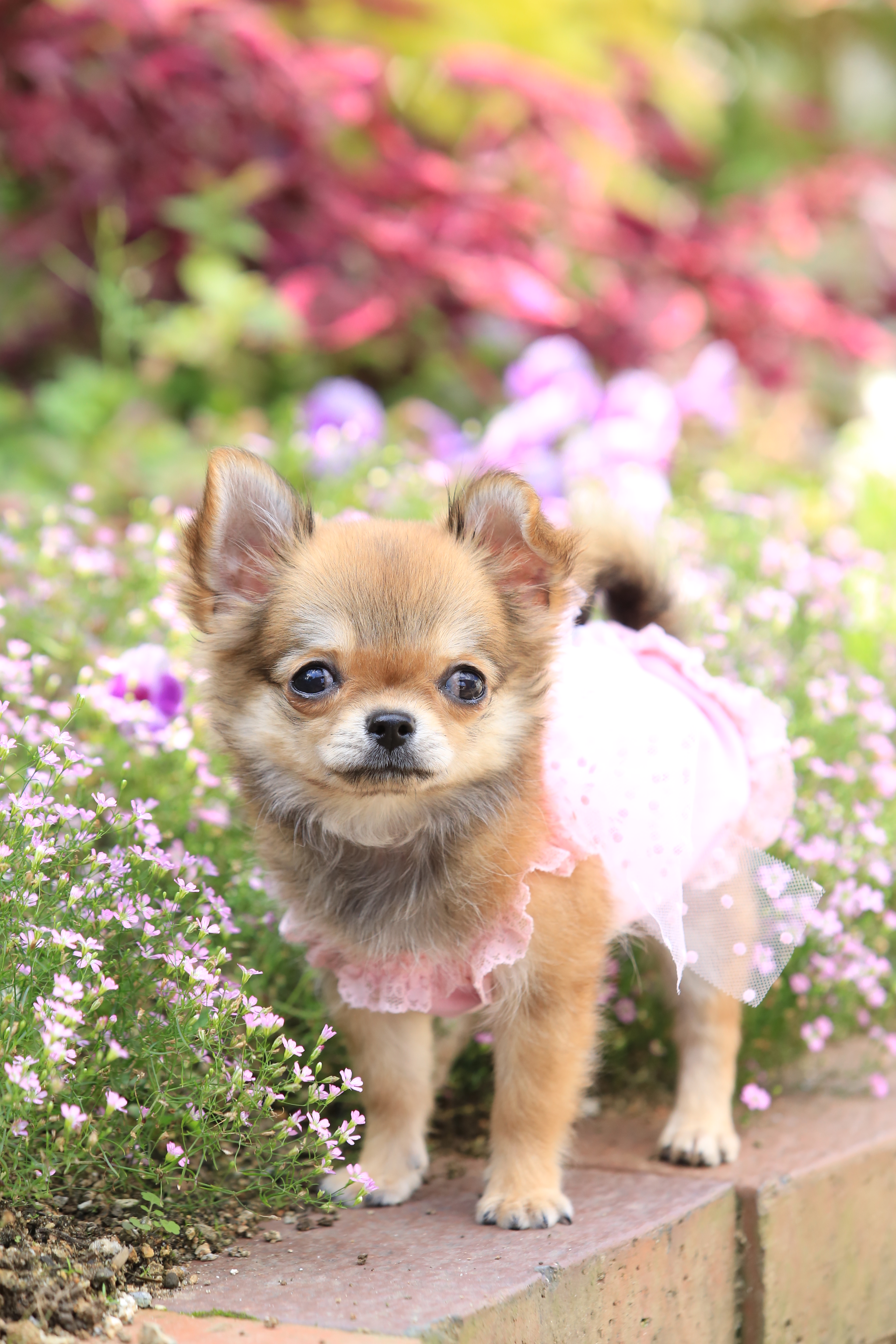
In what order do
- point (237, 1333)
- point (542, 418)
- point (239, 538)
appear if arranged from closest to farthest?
1. point (237, 1333)
2. point (239, 538)
3. point (542, 418)

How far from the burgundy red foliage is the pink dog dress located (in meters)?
2.84

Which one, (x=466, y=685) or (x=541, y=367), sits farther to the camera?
(x=541, y=367)

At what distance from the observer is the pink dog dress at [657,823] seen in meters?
2.52

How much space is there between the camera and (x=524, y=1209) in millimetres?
2428

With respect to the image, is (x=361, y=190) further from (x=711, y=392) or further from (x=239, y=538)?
(x=239, y=538)

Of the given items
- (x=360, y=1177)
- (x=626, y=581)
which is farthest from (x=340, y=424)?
(x=360, y=1177)

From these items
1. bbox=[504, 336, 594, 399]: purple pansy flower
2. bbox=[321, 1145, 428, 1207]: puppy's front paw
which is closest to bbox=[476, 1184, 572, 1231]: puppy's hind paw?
bbox=[321, 1145, 428, 1207]: puppy's front paw

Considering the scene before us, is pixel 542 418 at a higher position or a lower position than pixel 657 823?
lower

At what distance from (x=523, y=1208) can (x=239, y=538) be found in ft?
4.30

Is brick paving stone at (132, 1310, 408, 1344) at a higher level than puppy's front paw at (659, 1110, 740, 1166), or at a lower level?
higher

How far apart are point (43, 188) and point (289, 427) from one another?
5.53 feet

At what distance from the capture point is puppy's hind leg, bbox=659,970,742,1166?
286 cm

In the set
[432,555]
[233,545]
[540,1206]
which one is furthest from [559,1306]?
[233,545]

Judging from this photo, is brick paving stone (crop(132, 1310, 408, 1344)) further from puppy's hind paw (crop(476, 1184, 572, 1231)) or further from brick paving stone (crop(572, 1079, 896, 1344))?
brick paving stone (crop(572, 1079, 896, 1344))
